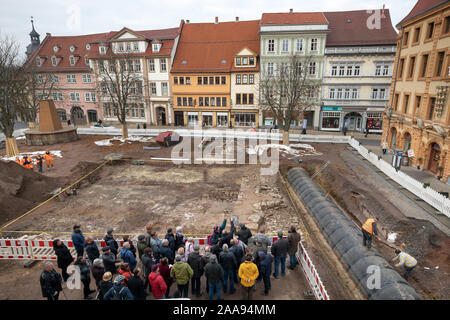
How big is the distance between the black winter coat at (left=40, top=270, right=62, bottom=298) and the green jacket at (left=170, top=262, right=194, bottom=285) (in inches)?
135

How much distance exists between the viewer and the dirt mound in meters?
15.3

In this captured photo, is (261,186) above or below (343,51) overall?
below

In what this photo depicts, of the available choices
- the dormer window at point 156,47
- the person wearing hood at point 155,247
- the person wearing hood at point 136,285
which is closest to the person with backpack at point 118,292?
the person wearing hood at point 136,285

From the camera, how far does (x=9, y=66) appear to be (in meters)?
26.6

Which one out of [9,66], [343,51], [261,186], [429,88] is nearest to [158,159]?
[261,186]

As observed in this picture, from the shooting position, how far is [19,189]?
16938 millimetres

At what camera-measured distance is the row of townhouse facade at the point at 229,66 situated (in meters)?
37.6

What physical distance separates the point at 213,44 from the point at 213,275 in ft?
137

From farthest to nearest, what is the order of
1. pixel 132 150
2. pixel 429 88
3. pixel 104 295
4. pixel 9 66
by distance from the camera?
1. pixel 132 150
2. pixel 9 66
3. pixel 429 88
4. pixel 104 295

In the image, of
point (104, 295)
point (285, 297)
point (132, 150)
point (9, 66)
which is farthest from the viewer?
point (132, 150)

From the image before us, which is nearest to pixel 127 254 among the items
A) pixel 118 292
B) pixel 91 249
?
pixel 91 249
